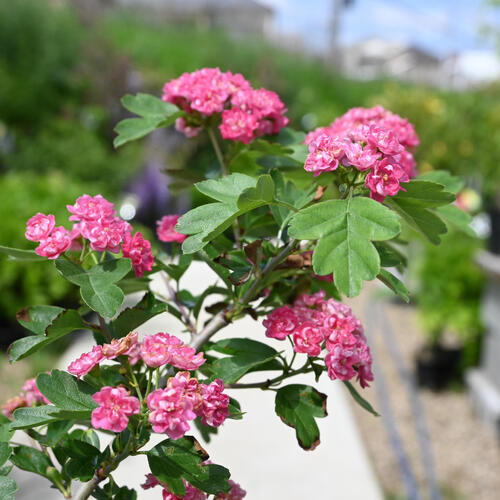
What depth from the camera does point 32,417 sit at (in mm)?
701

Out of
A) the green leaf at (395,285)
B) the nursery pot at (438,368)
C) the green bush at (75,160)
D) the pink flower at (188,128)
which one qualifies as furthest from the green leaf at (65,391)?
the green bush at (75,160)

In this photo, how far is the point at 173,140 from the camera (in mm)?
9992

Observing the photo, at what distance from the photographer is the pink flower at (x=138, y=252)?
30.9 inches

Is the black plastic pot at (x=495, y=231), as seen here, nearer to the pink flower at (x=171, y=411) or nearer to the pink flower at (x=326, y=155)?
the pink flower at (x=326, y=155)

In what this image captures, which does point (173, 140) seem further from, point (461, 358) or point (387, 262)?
point (387, 262)

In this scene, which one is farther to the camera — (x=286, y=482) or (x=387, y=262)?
(x=286, y=482)

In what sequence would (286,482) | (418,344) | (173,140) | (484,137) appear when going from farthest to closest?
(173,140)
(484,137)
(418,344)
(286,482)

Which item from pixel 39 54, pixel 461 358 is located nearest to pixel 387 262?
pixel 461 358

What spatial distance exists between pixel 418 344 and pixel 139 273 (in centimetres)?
471

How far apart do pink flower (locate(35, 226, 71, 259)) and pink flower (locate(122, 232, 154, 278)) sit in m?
0.07

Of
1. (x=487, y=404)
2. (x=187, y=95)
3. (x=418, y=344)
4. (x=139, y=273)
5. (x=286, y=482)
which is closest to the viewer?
(x=139, y=273)

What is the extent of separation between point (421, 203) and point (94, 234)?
16.3 inches

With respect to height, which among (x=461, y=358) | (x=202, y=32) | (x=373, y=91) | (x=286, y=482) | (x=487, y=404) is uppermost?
(x=286, y=482)

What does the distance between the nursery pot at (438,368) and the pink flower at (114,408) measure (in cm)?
412
